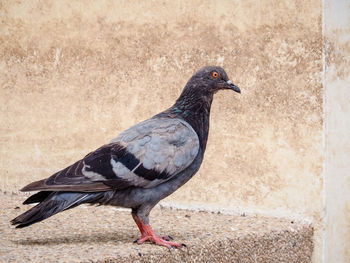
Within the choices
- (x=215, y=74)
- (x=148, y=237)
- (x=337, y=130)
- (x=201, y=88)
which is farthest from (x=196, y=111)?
(x=337, y=130)

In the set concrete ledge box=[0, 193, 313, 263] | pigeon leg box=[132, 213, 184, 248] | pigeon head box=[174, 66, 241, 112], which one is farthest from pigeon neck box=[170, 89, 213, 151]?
concrete ledge box=[0, 193, 313, 263]

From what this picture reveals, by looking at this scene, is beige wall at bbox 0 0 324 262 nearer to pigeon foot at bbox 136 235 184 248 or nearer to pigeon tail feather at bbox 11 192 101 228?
pigeon foot at bbox 136 235 184 248

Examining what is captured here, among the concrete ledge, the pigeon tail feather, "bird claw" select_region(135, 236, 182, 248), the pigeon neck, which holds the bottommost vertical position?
the concrete ledge

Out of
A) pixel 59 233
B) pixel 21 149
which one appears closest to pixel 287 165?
pixel 59 233

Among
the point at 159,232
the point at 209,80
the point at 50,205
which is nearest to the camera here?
the point at 50,205

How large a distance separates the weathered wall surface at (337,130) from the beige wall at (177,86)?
11 centimetres

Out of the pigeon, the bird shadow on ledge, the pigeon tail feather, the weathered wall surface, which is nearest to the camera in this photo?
the pigeon tail feather

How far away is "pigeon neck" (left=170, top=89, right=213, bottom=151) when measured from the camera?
14.1 feet

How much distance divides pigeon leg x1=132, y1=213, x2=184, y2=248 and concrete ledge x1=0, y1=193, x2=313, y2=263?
48 mm

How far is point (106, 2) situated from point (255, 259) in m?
3.27

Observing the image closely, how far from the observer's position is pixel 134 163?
398 cm

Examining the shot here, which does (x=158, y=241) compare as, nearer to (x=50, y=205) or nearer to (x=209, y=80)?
(x=50, y=205)

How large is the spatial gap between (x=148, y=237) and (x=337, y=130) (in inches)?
97.8

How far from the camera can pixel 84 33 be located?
6.54 meters
